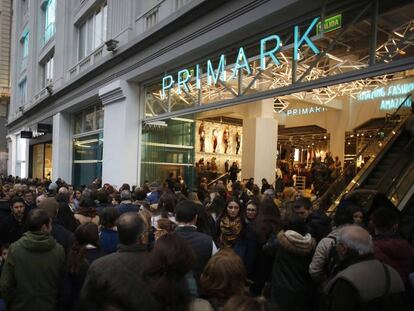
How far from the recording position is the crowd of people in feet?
7.08

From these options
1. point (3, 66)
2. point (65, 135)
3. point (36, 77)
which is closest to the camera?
point (65, 135)

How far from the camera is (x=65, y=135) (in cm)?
2117

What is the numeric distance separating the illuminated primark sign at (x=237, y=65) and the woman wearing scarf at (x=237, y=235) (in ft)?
13.0

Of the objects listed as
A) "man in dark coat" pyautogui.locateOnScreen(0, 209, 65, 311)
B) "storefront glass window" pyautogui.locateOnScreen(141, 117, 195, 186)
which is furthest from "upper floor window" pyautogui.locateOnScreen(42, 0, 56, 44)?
"man in dark coat" pyautogui.locateOnScreen(0, 209, 65, 311)

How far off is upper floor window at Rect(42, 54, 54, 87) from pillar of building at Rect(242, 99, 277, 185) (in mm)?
14381

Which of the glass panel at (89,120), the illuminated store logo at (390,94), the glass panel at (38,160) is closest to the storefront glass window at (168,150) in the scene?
the glass panel at (89,120)

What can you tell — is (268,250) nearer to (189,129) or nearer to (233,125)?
(189,129)

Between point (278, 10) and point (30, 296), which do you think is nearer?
point (30, 296)

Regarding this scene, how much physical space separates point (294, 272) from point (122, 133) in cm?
1083

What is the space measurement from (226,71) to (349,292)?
26.6 ft

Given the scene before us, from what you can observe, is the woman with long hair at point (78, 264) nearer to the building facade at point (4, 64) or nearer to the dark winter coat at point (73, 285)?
the dark winter coat at point (73, 285)

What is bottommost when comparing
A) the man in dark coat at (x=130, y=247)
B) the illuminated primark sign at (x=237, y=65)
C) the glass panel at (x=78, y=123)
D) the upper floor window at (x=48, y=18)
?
the man in dark coat at (x=130, y=247)

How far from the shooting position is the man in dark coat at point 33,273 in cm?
335

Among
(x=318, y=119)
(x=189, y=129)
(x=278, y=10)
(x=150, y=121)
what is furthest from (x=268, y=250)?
(x=318, y=119)
